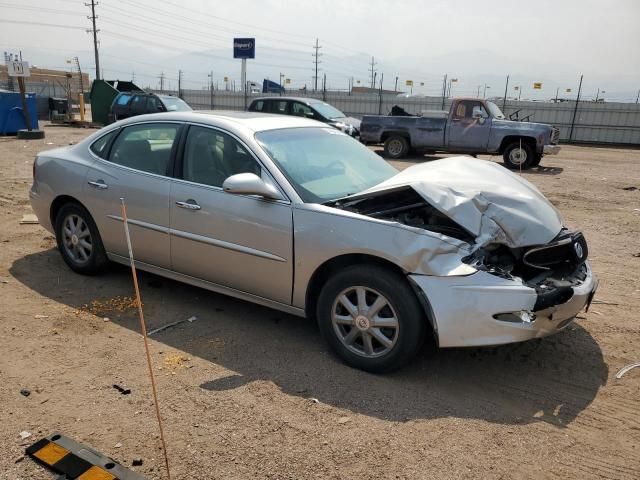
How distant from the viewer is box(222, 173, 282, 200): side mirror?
363 centimetres

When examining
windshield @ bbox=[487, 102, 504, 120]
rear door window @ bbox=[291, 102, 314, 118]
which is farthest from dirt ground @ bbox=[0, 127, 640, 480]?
rear door window @ bbox=[291, 102, 314, 118]

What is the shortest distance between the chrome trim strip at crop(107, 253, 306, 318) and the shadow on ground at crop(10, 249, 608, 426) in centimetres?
28

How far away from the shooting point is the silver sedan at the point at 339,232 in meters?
3.23

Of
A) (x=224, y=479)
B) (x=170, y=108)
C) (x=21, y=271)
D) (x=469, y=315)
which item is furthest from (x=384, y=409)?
(x=170, y=108)

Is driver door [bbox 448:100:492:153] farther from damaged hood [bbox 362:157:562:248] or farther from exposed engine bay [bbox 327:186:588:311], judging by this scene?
exposed engine bay [bbox 327:186:588:311]

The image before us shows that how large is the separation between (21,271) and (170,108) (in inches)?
537

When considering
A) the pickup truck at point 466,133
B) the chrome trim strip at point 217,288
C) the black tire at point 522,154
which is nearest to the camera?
the chrome trim strip at point 217,288

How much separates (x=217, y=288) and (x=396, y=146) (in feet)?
42.6

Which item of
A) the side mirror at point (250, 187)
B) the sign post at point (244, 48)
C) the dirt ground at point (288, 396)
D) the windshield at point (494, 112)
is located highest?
the sign post at point (244, 48)

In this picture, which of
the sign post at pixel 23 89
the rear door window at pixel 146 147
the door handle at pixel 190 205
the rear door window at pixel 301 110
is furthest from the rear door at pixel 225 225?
the sign post at pixel 23 89

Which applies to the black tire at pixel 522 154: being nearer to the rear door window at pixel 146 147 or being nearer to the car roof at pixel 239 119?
the car roof at pixel 239 119

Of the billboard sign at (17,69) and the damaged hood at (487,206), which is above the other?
the billboard sign at (17,69)

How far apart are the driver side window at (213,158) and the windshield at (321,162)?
20cm

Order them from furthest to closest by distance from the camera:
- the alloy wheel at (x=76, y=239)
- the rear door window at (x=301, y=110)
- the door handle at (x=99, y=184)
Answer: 1. the rear door window at (x=301, y=110)
2. the alloy wheel at (x=76, y=239)
3. the door handle at (x=99, y=184)
